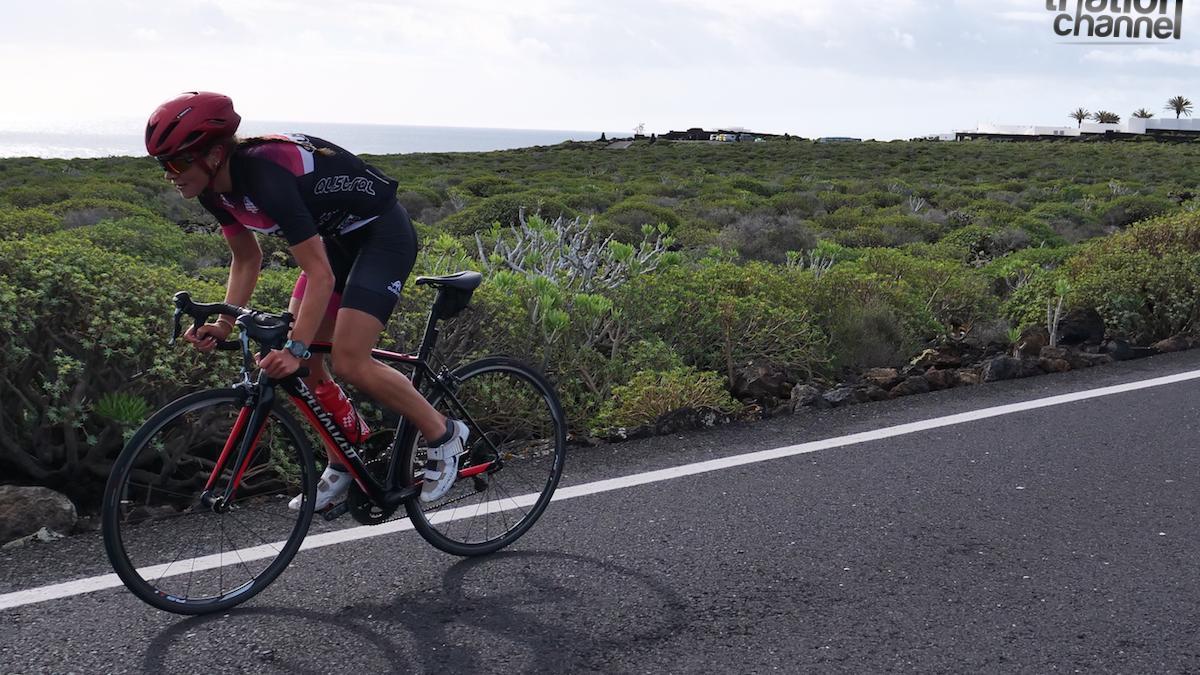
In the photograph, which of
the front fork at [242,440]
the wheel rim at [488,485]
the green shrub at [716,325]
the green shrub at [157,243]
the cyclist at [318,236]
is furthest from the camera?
the green shrub at [157,243]

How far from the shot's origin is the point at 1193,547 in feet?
15.2

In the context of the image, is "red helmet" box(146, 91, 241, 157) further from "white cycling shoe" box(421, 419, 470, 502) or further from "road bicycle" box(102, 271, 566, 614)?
"white cycling shoe" box(421, 419, 470, 502)

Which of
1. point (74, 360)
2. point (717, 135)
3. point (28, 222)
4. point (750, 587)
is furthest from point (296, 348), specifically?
point (717, 135)

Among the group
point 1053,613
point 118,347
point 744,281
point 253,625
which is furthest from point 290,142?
point 744,281

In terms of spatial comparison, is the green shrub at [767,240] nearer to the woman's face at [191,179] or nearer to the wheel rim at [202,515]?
the wheel rim at [202,515]

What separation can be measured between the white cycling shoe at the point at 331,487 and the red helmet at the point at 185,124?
4.42ft

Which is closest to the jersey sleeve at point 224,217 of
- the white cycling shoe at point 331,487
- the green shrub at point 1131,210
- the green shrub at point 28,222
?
the white cycling shoe at point 331,487

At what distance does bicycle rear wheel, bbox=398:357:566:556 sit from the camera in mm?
4414

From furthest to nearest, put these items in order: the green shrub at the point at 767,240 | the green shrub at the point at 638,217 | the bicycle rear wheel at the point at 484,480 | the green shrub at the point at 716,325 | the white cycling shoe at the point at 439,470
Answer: the green shrub at the point at 638,217 → the green shrub at the point at 767,240 → the green shrub at the point at 716,325 → the bicycle rear wheel at the point at 484,480 → the white cycling shoe at the point at 439,470

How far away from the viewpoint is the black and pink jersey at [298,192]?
142 inches

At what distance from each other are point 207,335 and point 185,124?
749mm

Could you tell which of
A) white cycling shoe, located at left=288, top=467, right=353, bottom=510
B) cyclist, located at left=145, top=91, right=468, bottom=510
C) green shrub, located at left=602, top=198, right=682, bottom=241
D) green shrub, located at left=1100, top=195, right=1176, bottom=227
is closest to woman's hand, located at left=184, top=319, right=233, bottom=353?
cyclist, located at left=145, top=91, right=468, bottom=510

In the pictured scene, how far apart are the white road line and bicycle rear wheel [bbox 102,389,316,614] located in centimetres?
7

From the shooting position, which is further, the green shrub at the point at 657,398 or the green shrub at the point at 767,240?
the green shrub at the point at 767,240
